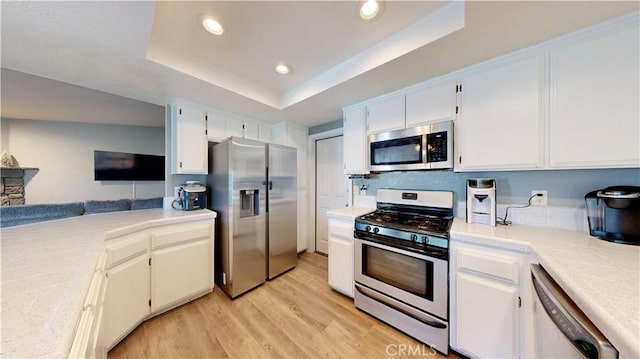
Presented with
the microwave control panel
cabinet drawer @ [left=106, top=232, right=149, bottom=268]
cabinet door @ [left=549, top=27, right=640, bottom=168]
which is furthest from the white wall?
cabinet door @ [left=549, top=27, right=640, bottom=168]

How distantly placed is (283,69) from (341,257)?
198 centimetres

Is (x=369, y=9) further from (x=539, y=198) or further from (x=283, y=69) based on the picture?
(x=539, y=198)

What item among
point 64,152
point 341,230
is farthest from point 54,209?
point 341,230

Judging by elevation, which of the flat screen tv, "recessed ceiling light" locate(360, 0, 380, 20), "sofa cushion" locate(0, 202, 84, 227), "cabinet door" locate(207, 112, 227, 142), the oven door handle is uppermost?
"recessed ceiling light" locate(360, 0, 380, 20)

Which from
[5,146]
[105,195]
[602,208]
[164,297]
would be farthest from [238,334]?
[5,146]

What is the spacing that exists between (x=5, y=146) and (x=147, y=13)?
5346 mm

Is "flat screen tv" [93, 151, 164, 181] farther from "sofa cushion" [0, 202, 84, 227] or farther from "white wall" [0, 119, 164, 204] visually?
"sofa cushion" [0, 202, 84, 227]

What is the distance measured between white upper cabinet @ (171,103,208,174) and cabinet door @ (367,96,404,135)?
6.39 ft

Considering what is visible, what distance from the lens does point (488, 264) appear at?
1.28 m

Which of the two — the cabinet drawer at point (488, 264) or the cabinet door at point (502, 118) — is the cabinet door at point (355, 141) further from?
the cabinet drawer at point (488, 264)

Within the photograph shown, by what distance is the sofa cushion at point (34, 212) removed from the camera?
2174 mm

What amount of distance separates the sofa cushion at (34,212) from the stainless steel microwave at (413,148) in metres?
3.67

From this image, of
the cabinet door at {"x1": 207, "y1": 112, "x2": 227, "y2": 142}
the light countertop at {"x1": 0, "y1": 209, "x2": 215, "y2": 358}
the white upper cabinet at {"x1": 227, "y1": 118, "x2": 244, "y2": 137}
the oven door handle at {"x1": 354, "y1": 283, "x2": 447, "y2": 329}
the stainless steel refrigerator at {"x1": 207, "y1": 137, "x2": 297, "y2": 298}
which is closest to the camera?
the light countertop at {"x1": 0, "y1": 209, "x2": 215, "y2": 358}

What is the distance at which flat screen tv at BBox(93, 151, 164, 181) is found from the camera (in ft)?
13.4
